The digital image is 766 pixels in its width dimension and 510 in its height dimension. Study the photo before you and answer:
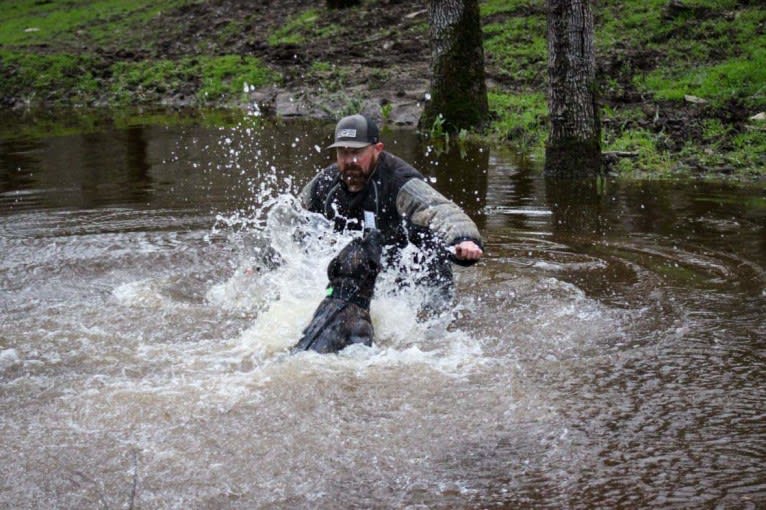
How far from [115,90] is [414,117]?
10.8 metres

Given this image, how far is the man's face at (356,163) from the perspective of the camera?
6.98 meters

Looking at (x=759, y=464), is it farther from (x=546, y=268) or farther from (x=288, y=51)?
(x=288, y=51)

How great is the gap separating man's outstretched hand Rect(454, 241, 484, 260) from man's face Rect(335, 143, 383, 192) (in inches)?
37.5

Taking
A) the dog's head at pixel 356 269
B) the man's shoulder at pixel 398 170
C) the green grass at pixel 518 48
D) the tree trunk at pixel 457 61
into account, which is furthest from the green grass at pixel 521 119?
the dog's head at pixel 356 269

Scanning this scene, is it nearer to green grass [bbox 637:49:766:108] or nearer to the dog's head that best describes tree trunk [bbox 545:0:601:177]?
green grass [bbox 637:49:766:108]

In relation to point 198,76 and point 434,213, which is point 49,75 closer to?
point 198,76

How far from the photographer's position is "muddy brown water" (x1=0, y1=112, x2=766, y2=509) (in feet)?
15.6

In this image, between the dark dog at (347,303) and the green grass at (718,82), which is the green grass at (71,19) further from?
the dark dog at (347,303)

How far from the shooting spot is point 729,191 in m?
10.9

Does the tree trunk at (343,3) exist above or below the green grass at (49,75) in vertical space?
above

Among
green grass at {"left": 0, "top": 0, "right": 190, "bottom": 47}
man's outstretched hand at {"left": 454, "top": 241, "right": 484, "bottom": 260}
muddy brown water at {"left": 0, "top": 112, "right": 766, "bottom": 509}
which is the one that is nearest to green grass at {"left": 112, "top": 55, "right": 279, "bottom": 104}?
green grass at {"left": 0, "top": 0, "right": 190, "bottom": 47}

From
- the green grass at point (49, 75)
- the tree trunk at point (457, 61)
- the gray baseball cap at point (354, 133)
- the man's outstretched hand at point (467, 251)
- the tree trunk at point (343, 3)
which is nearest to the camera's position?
the man's outstretched hand at point (467, 251)

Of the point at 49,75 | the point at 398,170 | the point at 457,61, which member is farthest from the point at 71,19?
the point at 398,170

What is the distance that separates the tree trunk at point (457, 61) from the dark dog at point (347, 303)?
8437 millimetres
